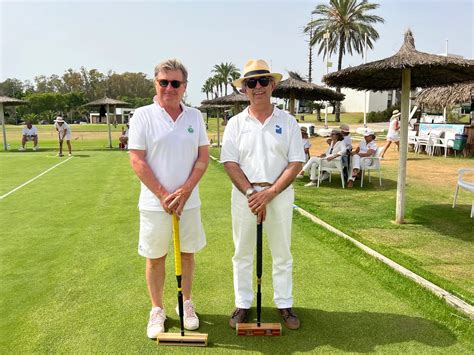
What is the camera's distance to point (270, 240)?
309 centimetres

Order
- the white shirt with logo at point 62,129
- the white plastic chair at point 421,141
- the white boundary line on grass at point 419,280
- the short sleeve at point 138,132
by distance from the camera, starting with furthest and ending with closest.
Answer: the white shirt with logo at point 62,129 < the white plastic chair at point 421,141 < the white boundary line on grass at point 419,280 < the short sleeve at point 138,132

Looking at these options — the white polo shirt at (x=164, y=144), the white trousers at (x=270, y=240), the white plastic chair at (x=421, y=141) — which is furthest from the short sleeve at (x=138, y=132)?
the white plastic chair at (x=421, y=141)

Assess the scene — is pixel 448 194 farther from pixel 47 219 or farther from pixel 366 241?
pixel 47 219

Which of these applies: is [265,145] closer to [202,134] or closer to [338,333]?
[202,134]

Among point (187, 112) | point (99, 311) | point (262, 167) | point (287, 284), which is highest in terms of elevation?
point (187, 112)

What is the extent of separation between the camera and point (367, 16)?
1448 inches

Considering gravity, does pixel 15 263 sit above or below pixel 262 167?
below

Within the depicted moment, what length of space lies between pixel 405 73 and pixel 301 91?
5.91 meters

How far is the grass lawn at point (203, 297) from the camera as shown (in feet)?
9.44

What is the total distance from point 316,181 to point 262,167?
6.92m

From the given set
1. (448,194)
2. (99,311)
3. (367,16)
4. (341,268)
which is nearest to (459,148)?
(448,194)

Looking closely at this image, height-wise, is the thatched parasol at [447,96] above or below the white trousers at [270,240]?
above

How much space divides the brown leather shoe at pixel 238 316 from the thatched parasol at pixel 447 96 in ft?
47.3

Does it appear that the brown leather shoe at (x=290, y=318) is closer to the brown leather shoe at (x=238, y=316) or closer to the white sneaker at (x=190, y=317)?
the brown leather shoe at (x=238, y=316)
